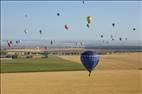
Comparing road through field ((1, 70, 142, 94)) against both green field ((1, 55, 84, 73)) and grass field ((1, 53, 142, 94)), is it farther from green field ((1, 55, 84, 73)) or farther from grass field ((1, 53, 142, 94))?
green field ((1, 55, 84, 73))

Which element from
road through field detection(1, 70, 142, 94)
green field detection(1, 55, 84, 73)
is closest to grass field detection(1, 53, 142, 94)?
road through field detection(1, 70, 142, 94)

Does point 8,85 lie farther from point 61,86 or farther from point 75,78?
point 75,78

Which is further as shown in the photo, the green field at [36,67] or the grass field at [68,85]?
the green field at [36,67]

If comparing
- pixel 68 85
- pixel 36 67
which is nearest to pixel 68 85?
pixel 68 85

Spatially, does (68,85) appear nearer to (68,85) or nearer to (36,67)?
(68,85)

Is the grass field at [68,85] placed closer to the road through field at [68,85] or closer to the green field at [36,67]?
the road through field at [68,85]

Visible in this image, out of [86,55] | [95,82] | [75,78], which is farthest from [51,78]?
[86,55]

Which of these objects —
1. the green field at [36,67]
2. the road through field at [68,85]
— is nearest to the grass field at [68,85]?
the road through field at [68,85]

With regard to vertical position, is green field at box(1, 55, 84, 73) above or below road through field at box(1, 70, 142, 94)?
above

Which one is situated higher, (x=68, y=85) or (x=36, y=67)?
(x=36, y=67)

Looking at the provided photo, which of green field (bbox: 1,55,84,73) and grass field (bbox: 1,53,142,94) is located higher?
green field (bbox: 1,55,84,73)

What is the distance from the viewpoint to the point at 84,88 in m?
25.7

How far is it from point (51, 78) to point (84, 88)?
7.19 metres

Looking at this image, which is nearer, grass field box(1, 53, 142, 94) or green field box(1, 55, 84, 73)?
grass field box(1, 53, 142, 94)
